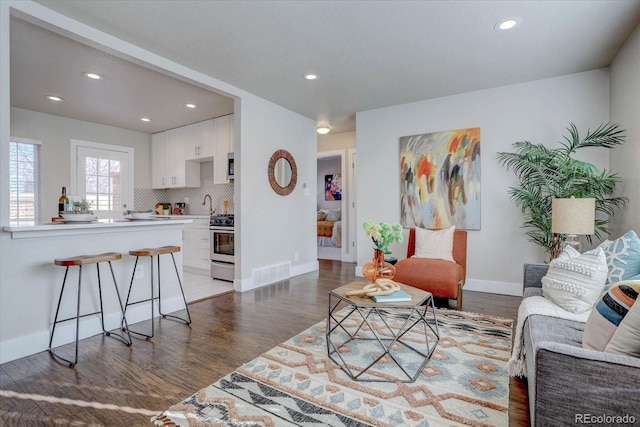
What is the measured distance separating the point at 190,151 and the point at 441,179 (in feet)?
13.9

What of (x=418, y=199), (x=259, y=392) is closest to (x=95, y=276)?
(x=259, y=392)

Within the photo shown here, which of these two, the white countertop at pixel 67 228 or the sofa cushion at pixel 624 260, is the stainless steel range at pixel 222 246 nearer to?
the white countertop at pixel 67 228

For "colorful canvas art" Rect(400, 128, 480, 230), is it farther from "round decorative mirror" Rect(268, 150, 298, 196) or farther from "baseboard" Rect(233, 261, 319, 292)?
"baseboard" Rect(233, 261, 319, 292)

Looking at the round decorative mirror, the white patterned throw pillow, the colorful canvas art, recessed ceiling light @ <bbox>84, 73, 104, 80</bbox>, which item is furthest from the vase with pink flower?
recessed ceiling light @ <bbox>84, 73, 104, 80</bbox>

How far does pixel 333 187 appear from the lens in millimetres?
9461

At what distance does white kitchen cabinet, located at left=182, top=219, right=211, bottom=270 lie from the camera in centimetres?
514

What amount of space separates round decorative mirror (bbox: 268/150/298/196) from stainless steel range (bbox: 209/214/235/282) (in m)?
0.82

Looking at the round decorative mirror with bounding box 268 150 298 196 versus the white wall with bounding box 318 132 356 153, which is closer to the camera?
the round decorative mirror with bounding box 268 150 298 196

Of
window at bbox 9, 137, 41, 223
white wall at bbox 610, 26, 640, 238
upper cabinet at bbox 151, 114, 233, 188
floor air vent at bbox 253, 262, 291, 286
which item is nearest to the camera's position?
white wall at bbox 610, 26, 640, 238

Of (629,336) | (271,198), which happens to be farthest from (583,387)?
(271,198)

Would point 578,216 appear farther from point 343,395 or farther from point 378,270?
point 343,395

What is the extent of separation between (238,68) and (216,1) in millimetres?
1132

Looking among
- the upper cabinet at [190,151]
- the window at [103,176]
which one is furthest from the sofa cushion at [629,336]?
the window at [103,176]

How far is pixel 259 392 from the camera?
1867 mm
